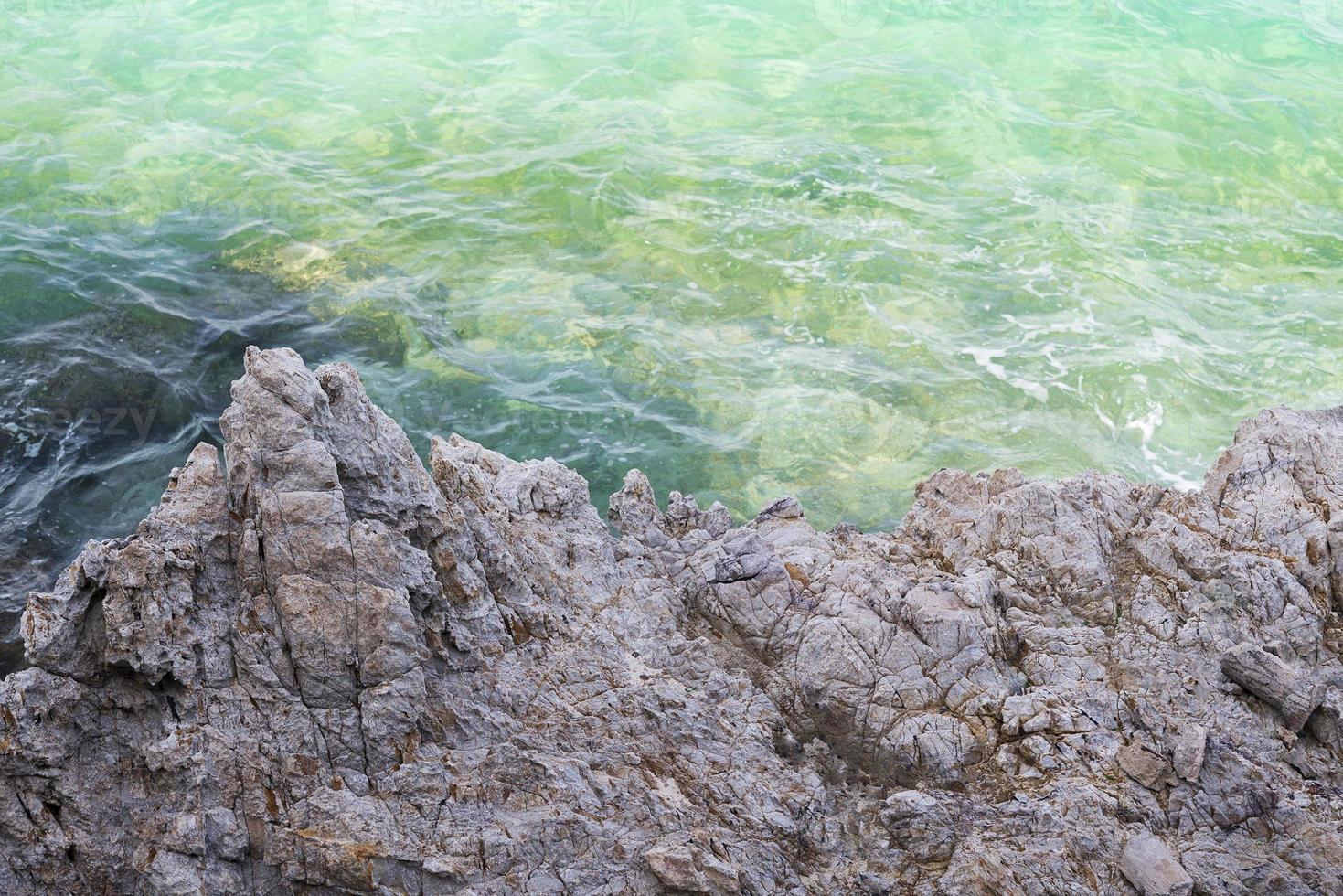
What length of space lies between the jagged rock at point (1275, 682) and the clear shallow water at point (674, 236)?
19.3ft

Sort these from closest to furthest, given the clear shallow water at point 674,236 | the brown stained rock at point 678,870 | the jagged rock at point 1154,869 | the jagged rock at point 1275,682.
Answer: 1. the jagged rock at point 1154,869
2. the brown stained rock at point 678,870
3. the jagged rock at point 1275,682
4. the clear shallow water at point 674,236

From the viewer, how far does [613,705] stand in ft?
24.9

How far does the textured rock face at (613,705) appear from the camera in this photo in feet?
21.2

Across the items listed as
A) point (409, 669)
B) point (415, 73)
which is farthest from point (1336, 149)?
point (409, 669)

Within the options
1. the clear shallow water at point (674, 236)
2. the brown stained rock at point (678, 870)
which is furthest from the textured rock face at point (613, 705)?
the clear shallow water at point (674, 236)

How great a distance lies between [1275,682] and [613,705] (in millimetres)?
4715

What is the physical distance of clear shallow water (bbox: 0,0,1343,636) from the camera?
46.9ft

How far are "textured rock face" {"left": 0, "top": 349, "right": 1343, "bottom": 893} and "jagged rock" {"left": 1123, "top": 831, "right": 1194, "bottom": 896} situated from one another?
0.06 feet

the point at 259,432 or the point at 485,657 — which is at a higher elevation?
the point at 259,432

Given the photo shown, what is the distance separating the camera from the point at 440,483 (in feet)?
27.5

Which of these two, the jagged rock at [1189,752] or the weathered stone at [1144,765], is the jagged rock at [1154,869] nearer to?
the weathered stone at [1144,765]

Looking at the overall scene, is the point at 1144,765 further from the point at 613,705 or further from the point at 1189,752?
the point at 613,705

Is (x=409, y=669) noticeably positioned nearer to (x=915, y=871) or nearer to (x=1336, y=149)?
(x=915, y=871)

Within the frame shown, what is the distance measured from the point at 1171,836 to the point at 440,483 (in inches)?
227
